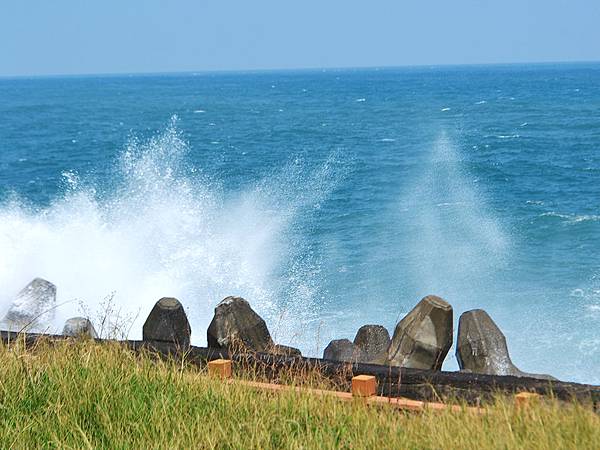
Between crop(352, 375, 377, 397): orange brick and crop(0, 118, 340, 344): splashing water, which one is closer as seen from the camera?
crop(352, 375, 377, 397): orange brick

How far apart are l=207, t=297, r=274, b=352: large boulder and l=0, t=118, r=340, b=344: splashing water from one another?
503 cm

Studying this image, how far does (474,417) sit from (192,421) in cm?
149

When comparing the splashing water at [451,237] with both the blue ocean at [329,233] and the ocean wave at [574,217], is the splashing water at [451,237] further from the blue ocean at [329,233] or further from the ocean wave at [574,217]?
the ocean wave at [574,217]

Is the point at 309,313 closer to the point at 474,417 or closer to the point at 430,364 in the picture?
the point at 430,364

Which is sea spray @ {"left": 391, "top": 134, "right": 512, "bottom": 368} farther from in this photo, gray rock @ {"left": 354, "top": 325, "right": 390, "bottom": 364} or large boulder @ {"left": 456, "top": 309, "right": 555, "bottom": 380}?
large boulder @ {"left": 456, "top": 309, "right": 555, "bottom": 380}

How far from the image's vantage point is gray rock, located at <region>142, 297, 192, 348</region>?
305 inches

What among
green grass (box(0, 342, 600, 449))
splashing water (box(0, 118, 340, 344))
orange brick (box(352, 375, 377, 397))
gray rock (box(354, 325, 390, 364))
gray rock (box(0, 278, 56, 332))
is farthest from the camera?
splashing water (box(0, 118, 340, 344))

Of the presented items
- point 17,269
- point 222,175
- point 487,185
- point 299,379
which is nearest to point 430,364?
point 299,379

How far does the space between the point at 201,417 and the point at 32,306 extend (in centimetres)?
635

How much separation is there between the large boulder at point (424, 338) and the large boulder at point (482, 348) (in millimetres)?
390

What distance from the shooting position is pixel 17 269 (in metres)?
18.6

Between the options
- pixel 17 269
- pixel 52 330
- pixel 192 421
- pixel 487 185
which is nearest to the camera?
pixel 192 421

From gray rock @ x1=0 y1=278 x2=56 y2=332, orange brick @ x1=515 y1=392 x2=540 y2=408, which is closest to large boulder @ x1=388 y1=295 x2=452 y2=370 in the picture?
orange brick @ x1=515 y1=392 x2=540 y2=408

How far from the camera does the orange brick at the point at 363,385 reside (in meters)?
5.84
